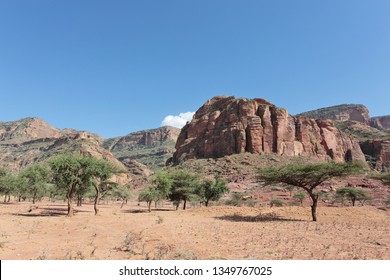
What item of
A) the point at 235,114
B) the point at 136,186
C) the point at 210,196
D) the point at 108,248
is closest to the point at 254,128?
the point at 235,114

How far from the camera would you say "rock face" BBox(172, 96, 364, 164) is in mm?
112875

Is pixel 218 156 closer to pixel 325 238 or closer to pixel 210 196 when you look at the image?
pixel 210 196

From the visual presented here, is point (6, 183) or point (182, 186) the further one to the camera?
point (6, 183)

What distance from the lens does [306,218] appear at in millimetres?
28156

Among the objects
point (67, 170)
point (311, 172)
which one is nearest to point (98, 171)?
point (67, 170)

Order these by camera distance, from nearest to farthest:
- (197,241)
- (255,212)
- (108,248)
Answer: (108,248)
(197,241)
(255,212)

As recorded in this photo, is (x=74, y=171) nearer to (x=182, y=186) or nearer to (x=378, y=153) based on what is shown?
(x=182, y=186)

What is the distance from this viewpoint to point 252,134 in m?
112

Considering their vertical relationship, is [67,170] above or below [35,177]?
above

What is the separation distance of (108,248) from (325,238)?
1311 cm

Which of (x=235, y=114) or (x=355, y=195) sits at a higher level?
(x=235, y=114)

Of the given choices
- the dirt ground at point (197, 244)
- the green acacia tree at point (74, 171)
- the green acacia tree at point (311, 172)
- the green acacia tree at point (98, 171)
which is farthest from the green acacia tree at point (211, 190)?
the dirt ground at point (197, 244)

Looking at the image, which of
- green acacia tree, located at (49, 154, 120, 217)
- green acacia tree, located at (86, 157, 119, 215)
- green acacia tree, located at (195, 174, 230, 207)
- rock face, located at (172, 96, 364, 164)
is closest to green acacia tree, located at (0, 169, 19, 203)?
green acacia tree, located at (49, 154, 120, 217)

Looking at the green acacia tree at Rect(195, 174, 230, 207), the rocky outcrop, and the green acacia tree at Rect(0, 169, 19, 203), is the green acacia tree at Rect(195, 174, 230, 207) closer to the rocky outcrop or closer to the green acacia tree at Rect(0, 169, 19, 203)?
the green acacia tree at Rect(0, 169, 19, 203)
